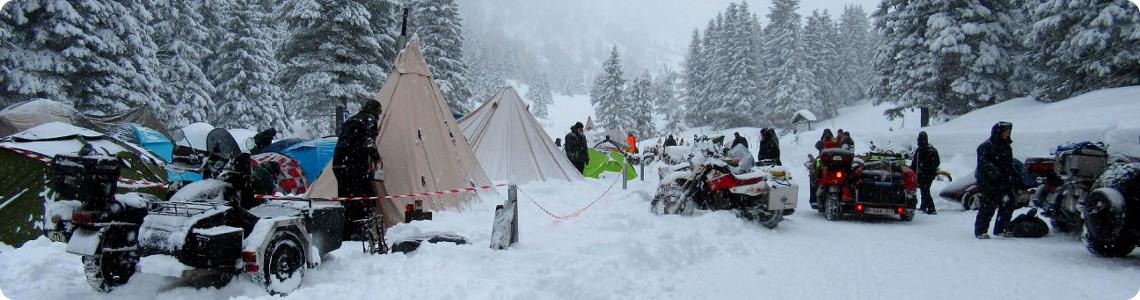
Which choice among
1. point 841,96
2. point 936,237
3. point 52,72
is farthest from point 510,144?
point 841,96

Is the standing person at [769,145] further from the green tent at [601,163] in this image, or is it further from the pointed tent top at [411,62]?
the pointed tent top at [411,62]

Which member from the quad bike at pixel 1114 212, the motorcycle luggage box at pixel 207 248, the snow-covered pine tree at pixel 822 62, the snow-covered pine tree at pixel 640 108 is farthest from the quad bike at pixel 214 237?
the snow-covered pine tree at pixel 640 108

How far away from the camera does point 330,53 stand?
19.8 m

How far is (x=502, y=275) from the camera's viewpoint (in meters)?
4.70

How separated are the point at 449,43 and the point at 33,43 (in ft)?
49.5

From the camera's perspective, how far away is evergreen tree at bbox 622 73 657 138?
52.5 meters

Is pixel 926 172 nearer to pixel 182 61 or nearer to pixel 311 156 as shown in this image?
pixel 311 156

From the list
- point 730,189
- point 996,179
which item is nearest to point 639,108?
point 730,189

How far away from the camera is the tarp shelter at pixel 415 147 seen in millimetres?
8180

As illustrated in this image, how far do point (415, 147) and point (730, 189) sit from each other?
481 cm

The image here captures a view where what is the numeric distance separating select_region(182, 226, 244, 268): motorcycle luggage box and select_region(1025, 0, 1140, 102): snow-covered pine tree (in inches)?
840

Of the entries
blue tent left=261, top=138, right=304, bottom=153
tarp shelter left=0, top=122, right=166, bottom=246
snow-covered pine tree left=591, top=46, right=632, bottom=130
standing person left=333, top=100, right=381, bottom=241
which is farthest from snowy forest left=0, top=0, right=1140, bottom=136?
snow-covered pine tree left=591, top=46, right=632, bottom=130

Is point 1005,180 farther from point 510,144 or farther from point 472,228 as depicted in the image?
point 510,144

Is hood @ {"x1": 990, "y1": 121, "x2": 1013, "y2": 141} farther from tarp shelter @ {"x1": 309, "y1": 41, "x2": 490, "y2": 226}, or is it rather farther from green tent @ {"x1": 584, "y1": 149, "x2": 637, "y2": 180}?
green tent @ {"x1": 584, "y1": 149, "x2": 637, "y2": 180}
